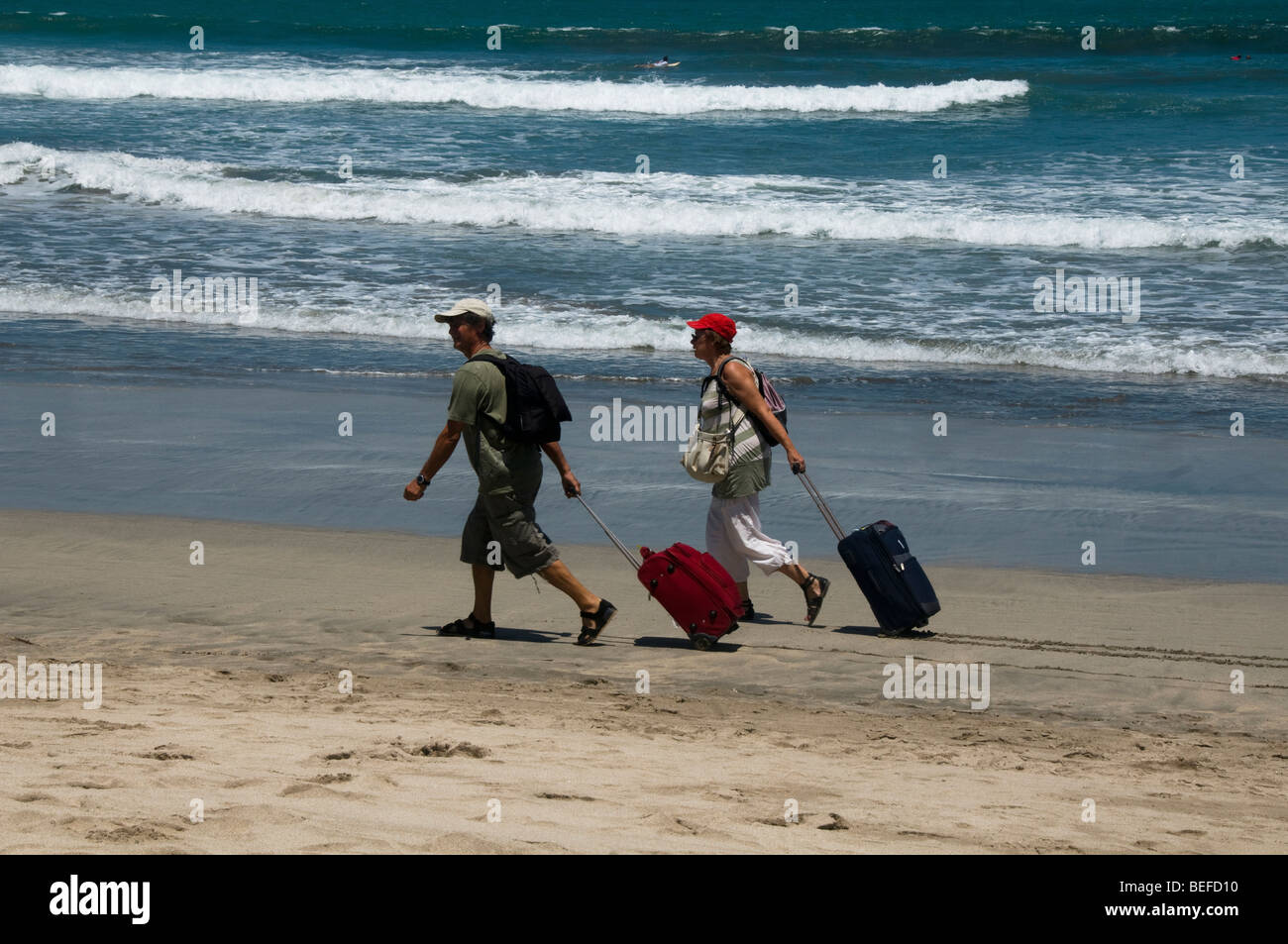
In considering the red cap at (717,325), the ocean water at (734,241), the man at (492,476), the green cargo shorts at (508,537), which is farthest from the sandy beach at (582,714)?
the red cap at (717,325)

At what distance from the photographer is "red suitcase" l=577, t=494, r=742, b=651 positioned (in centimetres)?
681

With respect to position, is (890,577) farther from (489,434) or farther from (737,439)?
(489,434)

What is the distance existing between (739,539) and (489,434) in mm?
1387

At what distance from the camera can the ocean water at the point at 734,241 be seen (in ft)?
35.1

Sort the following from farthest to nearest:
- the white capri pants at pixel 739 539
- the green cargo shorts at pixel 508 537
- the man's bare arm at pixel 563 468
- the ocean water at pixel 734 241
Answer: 1. the ocean water at pixel 734 241
2. the white capri pants at pixel 739 539
3. the green cargo shorts at pixel 508 537
4. the man's bare arm at pixel 563 468

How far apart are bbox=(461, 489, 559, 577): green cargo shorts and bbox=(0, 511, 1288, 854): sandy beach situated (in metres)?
0.45

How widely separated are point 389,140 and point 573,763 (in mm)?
22737

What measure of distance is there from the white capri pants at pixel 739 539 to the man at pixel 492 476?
0.69 m

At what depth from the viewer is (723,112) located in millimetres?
30125

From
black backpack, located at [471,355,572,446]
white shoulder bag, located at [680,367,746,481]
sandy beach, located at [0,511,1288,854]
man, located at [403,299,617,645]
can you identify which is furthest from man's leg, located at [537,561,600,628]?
white shoulder bag, located at [680,367,746,481]

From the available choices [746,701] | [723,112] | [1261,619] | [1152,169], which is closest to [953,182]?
[1152,169]

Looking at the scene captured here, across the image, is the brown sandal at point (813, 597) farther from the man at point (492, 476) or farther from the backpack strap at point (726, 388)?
the man at point (492, 476)

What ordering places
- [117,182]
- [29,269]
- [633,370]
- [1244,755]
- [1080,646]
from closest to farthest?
[1244,755]
[1080,646]
[633,370]
[29,269]
[117,182]

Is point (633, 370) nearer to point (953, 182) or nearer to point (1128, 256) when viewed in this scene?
point (1128, 256)
